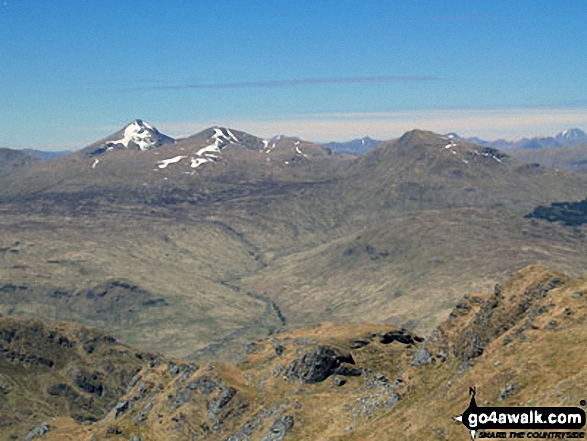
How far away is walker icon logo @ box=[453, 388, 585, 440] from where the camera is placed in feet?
376

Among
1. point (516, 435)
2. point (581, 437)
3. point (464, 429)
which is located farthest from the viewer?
point (464, 429)

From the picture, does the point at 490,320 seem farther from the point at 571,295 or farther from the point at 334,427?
the point at 334,427

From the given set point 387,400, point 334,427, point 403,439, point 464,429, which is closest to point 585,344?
point 464,429

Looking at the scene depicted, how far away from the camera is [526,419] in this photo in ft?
392

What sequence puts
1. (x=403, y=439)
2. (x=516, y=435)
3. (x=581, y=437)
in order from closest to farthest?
(x=581, y=437), (x=516, y=435), (x=403, y=439)

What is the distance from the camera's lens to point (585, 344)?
14788cm

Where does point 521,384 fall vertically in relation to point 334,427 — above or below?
above

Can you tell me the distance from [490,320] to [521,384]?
5658cm

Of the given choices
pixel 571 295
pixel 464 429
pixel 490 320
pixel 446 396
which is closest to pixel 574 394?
pixel 464 429

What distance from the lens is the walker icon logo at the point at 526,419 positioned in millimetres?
114750

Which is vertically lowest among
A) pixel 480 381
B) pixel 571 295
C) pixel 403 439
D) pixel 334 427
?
pixel 334 427

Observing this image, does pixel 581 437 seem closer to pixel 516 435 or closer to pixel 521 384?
pixel 516 435

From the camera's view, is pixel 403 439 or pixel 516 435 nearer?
pixel 516 435

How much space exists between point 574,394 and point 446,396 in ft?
128
